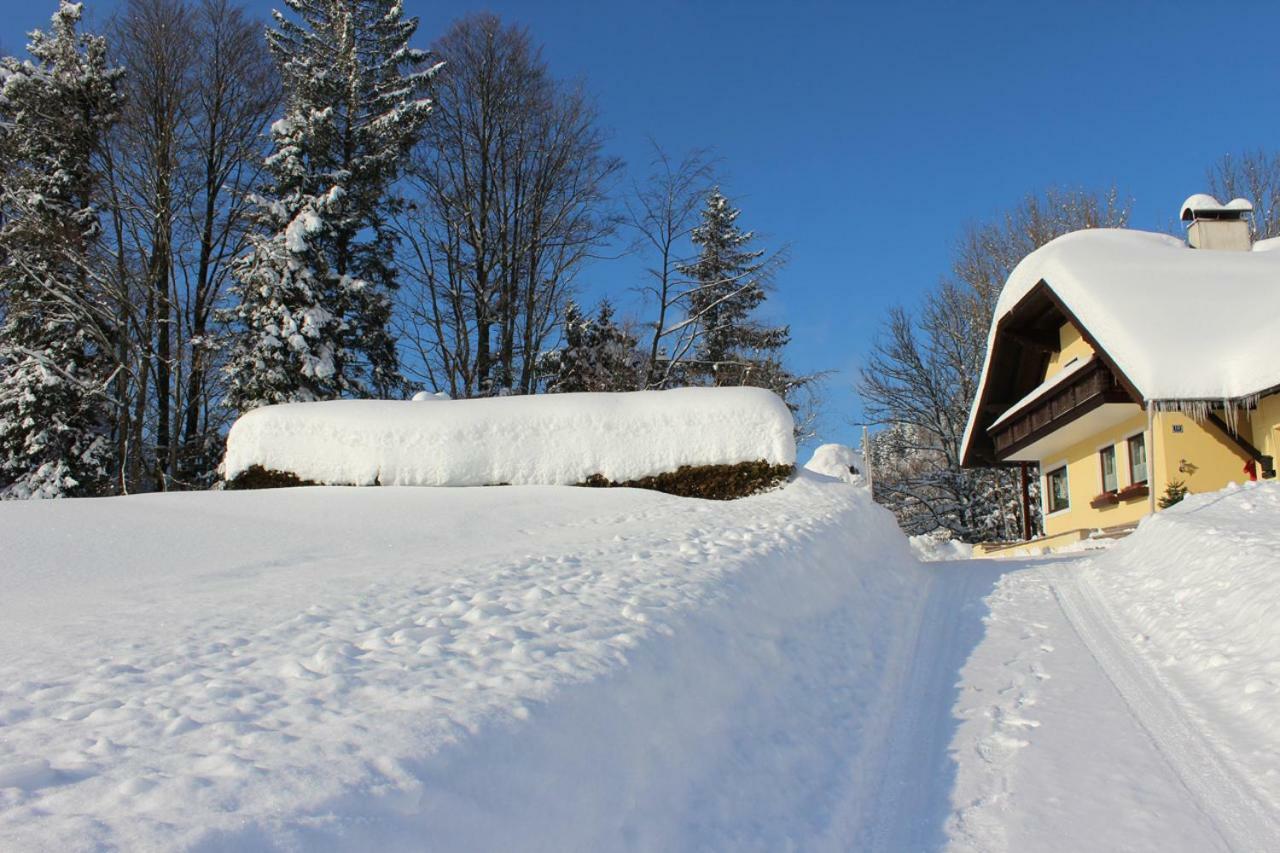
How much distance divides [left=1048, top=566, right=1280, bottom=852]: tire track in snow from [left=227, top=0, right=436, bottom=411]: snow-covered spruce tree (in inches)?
682

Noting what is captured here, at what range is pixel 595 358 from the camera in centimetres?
2944

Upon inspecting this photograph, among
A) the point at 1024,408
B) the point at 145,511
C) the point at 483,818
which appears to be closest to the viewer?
the point at 483,818

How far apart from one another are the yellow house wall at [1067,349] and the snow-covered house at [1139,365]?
0.05 meters

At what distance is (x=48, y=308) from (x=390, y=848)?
22645 millimetres

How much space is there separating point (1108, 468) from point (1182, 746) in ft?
53.4

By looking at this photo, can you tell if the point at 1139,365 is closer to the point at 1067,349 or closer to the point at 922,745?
the point at 1067,349

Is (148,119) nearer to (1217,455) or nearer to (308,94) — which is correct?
(308,94)

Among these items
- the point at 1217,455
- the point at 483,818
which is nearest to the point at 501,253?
the point at 1217,455

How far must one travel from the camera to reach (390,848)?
2.38 meters

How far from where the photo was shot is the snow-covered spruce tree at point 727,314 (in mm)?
25797

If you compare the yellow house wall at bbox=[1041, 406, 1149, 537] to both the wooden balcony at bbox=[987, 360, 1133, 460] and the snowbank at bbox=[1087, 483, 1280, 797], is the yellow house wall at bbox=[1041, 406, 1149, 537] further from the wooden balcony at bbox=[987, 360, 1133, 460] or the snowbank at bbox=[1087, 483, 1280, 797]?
the snowbank at bbox=[1087, 483, 1280, 797]

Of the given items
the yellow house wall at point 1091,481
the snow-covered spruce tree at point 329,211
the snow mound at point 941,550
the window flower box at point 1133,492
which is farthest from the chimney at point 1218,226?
the snow-covered spruce tree at point 329,211

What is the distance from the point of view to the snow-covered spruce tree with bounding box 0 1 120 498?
746 inches

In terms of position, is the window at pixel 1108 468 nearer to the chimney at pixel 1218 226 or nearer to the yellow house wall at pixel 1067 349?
the yellow house wall at pixel 1067 349
